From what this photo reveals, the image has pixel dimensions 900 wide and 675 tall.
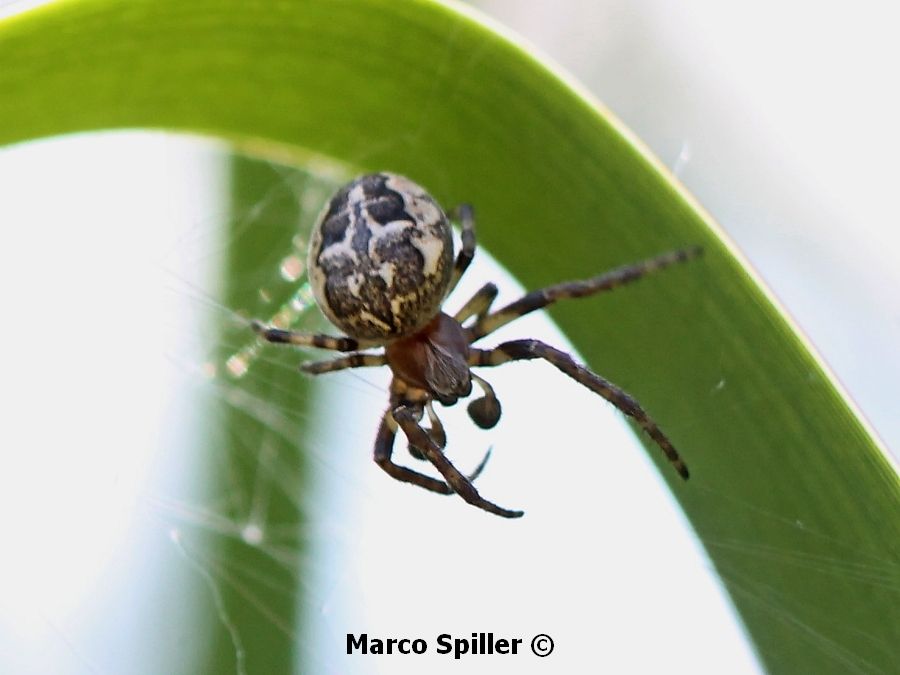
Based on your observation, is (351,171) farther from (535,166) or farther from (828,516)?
(828,516)

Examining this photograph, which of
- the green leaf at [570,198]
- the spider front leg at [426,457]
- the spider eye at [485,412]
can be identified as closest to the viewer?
the green leaf at [570,198]

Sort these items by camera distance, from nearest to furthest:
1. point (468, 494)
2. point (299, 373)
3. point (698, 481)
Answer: point (698, 481)
point (468, 494)
point (299, 373)

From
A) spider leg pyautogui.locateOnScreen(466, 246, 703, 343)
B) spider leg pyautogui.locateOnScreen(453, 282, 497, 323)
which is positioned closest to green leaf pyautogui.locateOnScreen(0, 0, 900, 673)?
spider leg pyautogui.locateOnScreen(466, 246, 703, 343)

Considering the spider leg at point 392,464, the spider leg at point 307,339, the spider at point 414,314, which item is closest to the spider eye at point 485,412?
the spider at point 414,314

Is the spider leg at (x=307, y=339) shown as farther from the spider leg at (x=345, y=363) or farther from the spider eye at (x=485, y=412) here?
the spider eye at (x=485, y=412)

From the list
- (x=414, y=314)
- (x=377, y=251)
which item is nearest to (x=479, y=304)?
(x=414, y=314)

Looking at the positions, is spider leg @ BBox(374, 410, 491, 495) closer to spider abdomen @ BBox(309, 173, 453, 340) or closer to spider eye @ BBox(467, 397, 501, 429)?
spider eye @ BBox(467, 397, 501, 429)

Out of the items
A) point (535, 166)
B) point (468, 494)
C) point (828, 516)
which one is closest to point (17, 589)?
point (468, 494)
